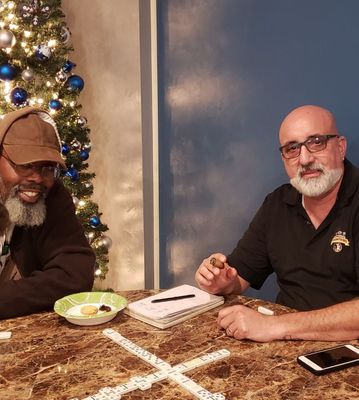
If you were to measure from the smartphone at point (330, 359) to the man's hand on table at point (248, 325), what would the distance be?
16 cm

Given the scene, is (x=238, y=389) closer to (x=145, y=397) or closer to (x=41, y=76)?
(x=145, y=397)

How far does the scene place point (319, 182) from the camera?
2066 millimetres

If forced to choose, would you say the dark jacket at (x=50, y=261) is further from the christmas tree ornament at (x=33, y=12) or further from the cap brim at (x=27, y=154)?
the christmas tree ornament at (x=33, y=12)

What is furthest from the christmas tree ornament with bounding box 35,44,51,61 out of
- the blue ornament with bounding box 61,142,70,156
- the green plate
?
the green plate

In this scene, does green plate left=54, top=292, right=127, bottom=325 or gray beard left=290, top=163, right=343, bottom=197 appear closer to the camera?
green plate left=54, top=292, right=127, bottom=325

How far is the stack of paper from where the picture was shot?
5.41 feet

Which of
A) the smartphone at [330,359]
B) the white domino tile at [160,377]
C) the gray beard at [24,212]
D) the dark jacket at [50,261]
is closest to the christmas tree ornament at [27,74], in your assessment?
the dark jacket at [50,261]

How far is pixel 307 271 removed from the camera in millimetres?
2100

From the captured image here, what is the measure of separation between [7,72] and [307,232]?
180 cm

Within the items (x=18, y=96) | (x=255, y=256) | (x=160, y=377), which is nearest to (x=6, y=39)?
(x=18, y=96)

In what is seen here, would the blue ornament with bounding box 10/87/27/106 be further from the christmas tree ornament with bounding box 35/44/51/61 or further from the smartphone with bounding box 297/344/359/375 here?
the smartphone with bounding box 297/344/359/375

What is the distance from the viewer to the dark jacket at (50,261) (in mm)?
1774

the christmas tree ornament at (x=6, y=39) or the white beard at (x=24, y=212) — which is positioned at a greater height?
the christmas tree ornament at (x=6, y=39)

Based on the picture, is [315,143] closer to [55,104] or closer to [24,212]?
[24,212]
